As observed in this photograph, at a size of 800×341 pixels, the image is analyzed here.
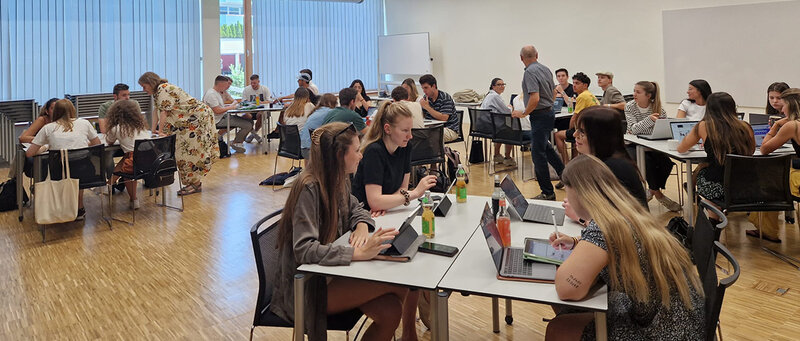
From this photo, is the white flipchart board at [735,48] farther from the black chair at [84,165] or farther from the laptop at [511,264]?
the black chair at [84,165]

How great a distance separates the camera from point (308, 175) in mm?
2420

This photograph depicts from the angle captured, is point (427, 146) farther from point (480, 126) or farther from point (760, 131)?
point (760, 131)

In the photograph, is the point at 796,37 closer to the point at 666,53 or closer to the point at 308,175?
the point at 666,53

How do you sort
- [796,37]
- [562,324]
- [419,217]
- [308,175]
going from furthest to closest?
[796,37] < [419,217] < [308,175] < [562,324]

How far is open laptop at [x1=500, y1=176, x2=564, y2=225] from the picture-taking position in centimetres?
282

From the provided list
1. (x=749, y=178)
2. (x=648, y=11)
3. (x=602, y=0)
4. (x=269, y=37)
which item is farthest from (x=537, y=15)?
(x=749, y=178)

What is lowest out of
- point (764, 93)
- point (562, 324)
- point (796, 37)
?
point (562, 324)

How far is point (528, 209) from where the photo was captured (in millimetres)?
2967

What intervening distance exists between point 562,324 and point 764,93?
786 cm

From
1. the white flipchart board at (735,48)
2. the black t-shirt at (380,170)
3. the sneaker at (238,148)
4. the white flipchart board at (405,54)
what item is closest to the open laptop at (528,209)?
the black t-shirt at (380,170)

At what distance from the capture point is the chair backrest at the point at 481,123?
296 inches

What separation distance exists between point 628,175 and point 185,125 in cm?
502

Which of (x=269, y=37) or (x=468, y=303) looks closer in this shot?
(x=468, y=303)

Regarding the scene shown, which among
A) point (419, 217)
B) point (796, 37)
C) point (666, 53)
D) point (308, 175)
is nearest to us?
point (308, 175)
